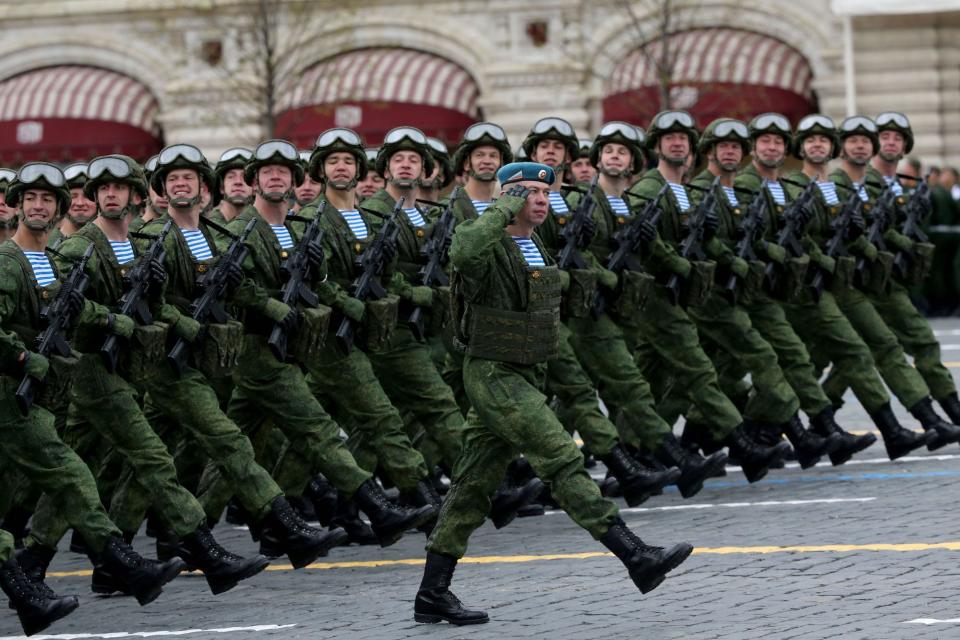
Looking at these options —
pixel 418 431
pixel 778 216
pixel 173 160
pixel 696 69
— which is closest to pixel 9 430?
pixel 173 160

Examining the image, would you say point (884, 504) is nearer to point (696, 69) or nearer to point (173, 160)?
point (173, 160)

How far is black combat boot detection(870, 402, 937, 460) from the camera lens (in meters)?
13.6

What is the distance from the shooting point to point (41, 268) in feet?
32.3

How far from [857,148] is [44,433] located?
21.7 feet

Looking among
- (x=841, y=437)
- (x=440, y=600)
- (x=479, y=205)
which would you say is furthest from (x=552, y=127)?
(x=440, y=600)

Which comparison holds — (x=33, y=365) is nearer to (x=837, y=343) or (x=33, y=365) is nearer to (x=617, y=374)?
(x=617, y=374)

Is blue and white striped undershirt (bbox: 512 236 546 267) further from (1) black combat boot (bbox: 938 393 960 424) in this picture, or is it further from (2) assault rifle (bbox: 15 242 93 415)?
(1) black combat boot (bbox: 938 393 960 424)

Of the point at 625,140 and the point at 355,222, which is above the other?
the point at 625,140

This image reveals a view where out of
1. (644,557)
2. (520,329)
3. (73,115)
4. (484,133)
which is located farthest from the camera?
(73,115)

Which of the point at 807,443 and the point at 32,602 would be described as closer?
the point at 32,602

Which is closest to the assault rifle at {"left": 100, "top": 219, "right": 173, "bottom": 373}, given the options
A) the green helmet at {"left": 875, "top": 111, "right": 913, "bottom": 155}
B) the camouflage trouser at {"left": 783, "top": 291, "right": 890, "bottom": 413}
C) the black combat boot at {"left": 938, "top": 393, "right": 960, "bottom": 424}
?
the camouflage trouser at {"left": 783, "top": 291, "right": 890, "bottom": 413}

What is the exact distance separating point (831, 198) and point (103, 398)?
563 cm

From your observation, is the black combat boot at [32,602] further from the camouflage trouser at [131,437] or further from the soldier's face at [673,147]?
the soldier's face at [673,147]

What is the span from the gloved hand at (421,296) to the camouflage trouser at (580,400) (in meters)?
0.70
